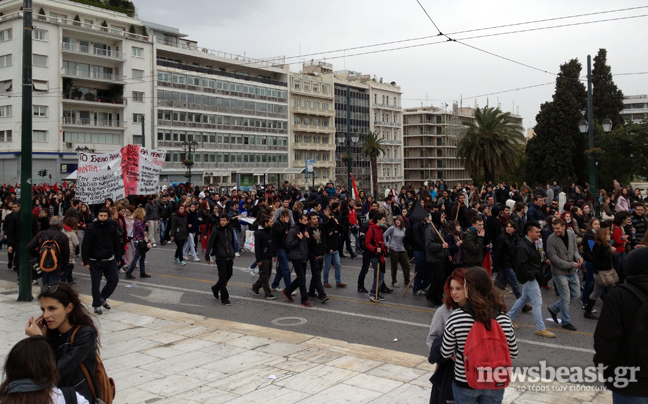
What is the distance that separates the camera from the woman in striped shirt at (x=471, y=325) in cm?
383

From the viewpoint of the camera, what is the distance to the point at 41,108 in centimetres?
5588

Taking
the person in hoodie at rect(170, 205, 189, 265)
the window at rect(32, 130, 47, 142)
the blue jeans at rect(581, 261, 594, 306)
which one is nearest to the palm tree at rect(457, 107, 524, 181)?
the person in hoodie at rect(170, 205, 189, 265)

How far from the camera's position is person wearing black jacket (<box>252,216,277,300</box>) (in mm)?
11609

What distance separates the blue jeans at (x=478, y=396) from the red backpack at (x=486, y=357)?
85mm

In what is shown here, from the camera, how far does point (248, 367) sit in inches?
286

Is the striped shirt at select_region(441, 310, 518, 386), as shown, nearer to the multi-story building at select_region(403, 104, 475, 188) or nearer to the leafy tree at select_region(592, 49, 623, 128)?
the leafy tree at select_region(592, 49, 623, 128)

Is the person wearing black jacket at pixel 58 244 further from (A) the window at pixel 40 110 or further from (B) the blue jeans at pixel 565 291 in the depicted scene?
(A) the window at pixel 40 110

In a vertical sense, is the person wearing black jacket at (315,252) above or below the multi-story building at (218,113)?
below

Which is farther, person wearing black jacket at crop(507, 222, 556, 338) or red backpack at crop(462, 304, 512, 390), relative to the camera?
person wearing black jacket at crop(507, 222, 556, 338)

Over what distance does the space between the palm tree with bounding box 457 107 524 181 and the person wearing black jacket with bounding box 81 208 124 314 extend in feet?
123

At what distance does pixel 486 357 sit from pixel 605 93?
62.1 m

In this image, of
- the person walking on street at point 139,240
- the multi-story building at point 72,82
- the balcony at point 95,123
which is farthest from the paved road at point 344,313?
the balcony at point 95,123

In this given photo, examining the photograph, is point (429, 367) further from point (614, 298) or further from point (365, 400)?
point (614, 298)

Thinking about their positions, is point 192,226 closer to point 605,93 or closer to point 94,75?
point 94,75
